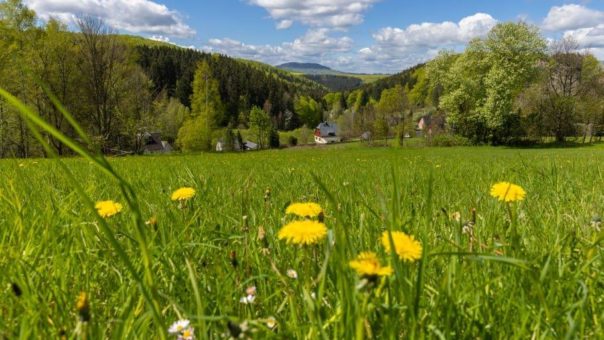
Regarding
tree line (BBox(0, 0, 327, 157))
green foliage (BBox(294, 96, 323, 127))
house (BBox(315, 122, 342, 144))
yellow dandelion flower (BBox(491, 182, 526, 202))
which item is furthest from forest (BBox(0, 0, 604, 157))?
green foliage (BBox(294, 96, 323, 127))

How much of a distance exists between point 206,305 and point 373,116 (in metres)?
85.8

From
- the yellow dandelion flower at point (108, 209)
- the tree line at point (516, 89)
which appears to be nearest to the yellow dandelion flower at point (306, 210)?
the yellow dandelion flower at point (108, 209)

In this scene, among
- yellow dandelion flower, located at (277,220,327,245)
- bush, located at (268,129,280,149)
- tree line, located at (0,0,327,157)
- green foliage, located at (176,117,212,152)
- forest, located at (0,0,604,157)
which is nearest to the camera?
yellow dandelion flower, located at (277,220,327,245)

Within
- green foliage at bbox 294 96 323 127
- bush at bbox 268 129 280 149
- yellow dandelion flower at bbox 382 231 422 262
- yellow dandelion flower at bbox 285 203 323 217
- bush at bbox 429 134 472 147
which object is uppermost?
green foliage at bbox 294 96 323 127

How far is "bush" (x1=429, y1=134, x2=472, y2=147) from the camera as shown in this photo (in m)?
47.7

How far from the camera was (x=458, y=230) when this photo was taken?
3.53ft

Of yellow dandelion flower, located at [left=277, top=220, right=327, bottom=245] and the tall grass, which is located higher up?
→ yellow dandelion flower, located at [left=277, top=220, right=327, bottom=245]

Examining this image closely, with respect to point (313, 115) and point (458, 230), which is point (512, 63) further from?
point (313, 115)

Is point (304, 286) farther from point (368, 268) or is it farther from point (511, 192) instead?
point (511, 192)

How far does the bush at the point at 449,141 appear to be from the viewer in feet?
156

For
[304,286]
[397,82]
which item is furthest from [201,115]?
[397,82]

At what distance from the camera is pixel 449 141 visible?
4853 cm

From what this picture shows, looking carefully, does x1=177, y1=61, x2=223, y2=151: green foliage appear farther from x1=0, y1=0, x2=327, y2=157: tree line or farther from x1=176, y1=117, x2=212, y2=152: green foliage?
x1=0, y1=0, x2=327, y2=157: tree line

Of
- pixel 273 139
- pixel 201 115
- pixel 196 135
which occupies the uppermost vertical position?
pixel 201 115
